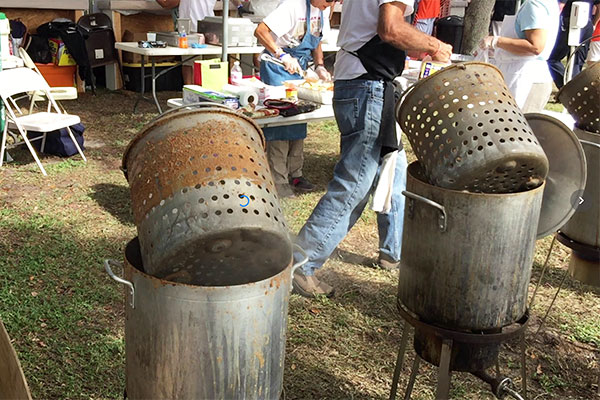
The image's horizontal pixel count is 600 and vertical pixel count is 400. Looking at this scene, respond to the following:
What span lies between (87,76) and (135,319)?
901cm

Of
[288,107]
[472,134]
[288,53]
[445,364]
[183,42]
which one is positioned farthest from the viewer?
[183,42]

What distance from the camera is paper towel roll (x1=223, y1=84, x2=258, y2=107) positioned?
5.11 meters

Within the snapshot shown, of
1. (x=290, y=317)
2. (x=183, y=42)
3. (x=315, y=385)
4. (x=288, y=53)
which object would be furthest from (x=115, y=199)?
(x=183, y=42)

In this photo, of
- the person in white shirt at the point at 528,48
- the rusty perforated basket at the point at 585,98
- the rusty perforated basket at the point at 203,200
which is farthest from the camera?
the person in white shirt at the point at 528,48

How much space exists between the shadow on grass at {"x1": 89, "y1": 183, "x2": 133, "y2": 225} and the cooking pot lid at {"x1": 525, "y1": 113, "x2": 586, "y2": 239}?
327cm

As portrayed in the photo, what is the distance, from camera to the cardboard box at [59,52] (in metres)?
9.74

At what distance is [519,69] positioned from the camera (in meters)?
5.39

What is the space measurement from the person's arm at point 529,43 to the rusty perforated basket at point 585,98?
6.01ft

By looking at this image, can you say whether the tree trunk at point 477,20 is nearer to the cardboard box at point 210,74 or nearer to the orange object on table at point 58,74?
the cardboard box at point 210,74

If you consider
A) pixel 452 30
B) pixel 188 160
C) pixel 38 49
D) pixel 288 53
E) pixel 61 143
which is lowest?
pixel 61 143

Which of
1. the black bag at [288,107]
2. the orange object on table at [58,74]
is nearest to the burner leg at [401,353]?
the black bag at [288,107]

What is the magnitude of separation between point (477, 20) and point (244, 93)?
5962mm

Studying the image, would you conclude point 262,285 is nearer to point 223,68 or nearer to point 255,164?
point 255,164

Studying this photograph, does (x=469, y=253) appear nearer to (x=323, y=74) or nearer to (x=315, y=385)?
(x=315, y=385)
